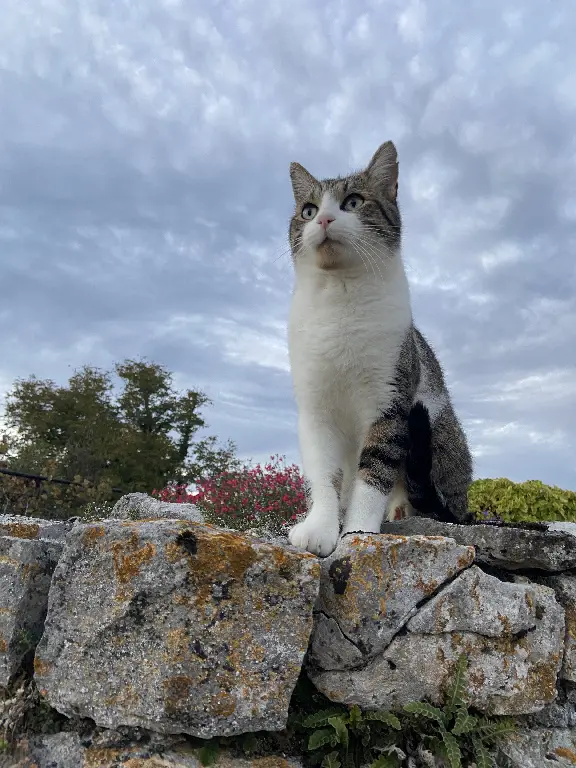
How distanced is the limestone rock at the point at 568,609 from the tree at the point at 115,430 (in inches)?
631

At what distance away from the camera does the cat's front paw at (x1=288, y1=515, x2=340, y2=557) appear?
3145 mm

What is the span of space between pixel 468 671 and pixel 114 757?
1.71m

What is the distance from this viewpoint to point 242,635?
2709mm

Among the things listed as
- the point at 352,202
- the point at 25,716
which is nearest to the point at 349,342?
the point at 352,202

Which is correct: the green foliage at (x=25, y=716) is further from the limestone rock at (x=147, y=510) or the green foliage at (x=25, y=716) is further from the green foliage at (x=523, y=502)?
the green foliage at (x=523, y=502)

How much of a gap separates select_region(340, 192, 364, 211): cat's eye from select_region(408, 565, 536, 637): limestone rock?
2.16 m

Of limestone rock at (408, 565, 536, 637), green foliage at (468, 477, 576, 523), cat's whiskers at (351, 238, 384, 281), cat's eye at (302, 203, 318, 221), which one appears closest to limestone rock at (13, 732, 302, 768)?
limestone rock at (408, 565, 536, 637)

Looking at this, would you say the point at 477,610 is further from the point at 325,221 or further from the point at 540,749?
the point at 325,221

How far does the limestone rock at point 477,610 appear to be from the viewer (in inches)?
115

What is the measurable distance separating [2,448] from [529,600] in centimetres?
1090

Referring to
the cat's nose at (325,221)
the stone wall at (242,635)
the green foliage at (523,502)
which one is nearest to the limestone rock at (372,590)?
the stone wall at (242,635)

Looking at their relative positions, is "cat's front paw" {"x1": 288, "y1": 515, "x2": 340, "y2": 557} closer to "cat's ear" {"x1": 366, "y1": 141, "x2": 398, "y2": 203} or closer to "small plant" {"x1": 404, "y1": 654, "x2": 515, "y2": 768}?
"small plant" {"x1": 404, "y1": 654, "x2": 515, "y2": 768}

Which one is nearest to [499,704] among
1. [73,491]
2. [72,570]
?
[72,570]

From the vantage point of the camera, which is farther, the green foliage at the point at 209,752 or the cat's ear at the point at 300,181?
the cat's ear at the point at 300,181
